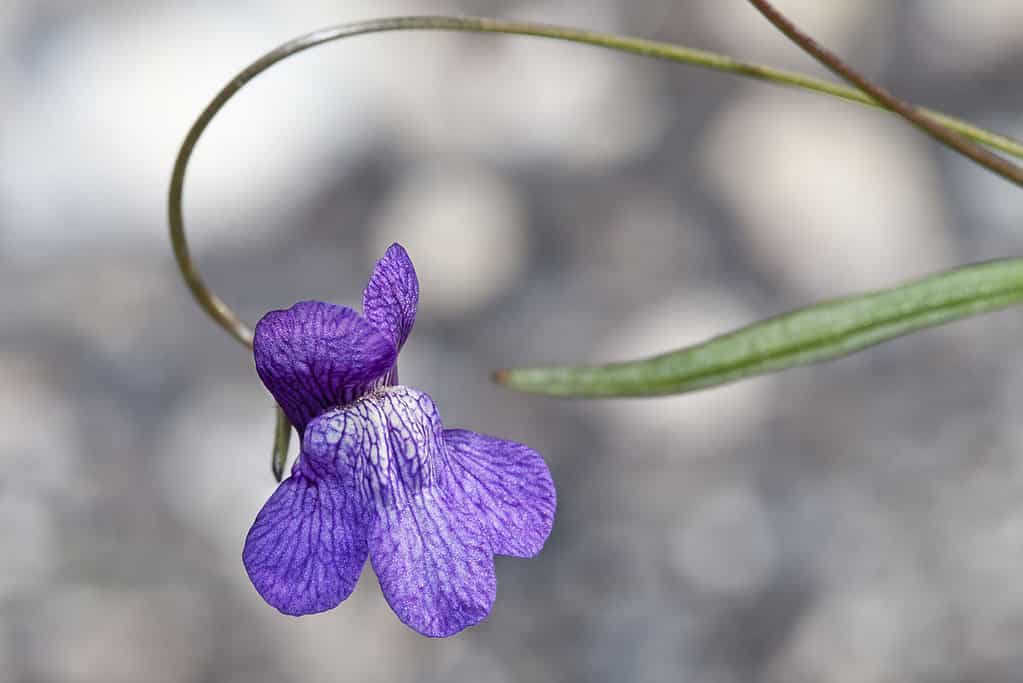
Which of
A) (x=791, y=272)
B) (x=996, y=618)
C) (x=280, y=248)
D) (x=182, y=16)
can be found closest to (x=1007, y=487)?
(x=996, y=618)

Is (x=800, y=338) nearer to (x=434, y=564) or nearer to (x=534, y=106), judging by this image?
(x=434, y=564)

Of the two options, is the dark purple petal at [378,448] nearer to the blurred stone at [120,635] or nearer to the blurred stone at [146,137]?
the blurred stone at [120,635]

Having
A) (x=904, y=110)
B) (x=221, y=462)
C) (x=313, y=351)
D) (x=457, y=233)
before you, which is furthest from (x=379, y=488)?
(x=457, y=233)

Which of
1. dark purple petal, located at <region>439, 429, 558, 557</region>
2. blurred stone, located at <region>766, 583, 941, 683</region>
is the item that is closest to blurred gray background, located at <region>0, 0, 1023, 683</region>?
blurred stone, located at <region>766, 583, 941, 683</region>

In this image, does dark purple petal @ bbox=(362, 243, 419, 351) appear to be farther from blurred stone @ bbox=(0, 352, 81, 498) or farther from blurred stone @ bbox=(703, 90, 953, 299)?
blurred stone @ bbox=(703, 90, 953, 299)

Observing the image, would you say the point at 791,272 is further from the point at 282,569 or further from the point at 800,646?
the point at 282,569

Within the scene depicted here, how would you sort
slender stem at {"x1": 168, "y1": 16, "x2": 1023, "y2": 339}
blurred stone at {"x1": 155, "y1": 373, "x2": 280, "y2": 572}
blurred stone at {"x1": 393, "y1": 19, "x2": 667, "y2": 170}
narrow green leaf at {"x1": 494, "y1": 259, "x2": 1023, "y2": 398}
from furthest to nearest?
blurred stone at {"x1": 393, "y1": 19, "x2": 667, "y2": 170}
blurred stone at {"x1": 155, "y1": 373, "x2": 280, "y2": 572}
narrow green leaf at {"x1": 494, "y1": 259, "x2": 1023, "y2": 398}
slender stem at {"x1": 168, "y1": 16, "x2": 1023, "y2": 339}
